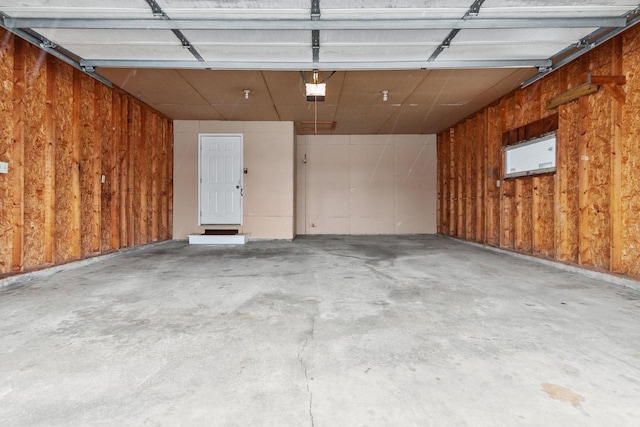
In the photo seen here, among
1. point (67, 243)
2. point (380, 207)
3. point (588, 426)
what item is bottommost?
point (588, 426)

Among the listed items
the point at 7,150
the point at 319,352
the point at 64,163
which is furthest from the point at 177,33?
the point at 319,352

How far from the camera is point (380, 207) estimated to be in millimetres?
9555

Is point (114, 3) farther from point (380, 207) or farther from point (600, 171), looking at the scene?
point (380, 207)

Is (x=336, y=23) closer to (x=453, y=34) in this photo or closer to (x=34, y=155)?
(x=453, y=34)

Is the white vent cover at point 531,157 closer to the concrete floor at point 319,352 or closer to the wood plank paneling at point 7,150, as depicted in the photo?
the concrete floor at point 319,352

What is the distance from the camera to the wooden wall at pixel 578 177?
3721 mm

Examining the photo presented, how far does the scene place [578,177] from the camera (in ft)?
14.3

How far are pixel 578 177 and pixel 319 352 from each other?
4417 millimetres

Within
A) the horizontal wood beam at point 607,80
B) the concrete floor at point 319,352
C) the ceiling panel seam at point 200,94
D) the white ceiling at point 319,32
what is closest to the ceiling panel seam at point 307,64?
the white ceiling at point 319,32

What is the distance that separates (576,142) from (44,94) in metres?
7.02

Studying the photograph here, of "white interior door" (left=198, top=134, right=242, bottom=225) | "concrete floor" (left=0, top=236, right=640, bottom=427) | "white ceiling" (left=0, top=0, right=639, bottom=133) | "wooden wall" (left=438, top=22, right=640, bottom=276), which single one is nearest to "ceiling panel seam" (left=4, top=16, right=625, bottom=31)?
"white ceiling" (left=0, top=0, right=639, bottom=133)

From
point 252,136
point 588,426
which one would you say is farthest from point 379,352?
point 252,136

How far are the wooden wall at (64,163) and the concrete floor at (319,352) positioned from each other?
0.81 m

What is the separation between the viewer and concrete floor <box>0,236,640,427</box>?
4.56 ft
